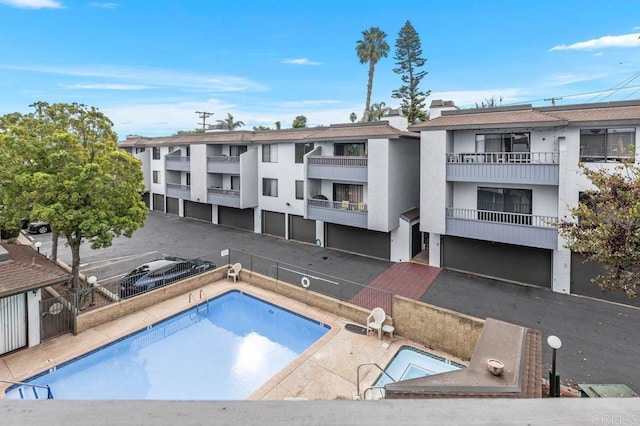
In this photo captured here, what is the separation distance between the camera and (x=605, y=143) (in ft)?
53.4

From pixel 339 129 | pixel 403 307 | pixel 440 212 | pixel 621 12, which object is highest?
pixel 621 12

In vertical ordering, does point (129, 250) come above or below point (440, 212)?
below

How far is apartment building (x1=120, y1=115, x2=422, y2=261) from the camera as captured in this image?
22.3 m

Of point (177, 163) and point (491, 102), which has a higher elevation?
point (491, 102)

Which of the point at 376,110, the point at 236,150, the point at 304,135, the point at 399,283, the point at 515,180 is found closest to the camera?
the point at 515,180

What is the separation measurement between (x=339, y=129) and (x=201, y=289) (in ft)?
46.4

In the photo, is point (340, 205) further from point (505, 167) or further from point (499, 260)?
point (505, 167)

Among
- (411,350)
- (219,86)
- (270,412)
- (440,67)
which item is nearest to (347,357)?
(411,350)

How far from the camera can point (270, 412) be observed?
126cm

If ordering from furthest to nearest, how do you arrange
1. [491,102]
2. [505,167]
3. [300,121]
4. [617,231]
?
[300,121] < [491,102] < [505,167] < [617,231]

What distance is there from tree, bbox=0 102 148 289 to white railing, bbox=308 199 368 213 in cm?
1184

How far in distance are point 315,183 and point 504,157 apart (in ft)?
40.9

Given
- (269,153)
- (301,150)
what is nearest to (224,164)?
(269,153)

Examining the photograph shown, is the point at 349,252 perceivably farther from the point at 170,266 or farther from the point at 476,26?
the point at 476,26
